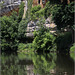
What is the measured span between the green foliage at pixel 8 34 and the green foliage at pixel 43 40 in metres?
5.11

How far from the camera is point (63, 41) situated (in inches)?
1017

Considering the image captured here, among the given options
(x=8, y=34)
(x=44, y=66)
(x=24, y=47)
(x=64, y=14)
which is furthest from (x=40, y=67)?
(x=8, y=34)

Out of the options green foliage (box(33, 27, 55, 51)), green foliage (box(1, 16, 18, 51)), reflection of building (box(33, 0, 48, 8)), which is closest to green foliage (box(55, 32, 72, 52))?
green foliage (box(33, 27, 55, 51))

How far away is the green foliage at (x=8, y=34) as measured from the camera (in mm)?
29844

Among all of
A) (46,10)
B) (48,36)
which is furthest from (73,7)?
(46,10)

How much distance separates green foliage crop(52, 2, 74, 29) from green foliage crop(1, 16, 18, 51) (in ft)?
31.0

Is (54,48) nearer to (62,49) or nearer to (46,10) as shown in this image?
(62,49)

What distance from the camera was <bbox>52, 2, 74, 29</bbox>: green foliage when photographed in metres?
21.8

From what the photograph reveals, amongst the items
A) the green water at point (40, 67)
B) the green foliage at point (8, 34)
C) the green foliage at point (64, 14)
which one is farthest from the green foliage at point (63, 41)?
the green water at point (40, 67)

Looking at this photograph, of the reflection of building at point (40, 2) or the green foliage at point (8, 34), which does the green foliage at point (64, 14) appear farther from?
the reflection of building at point (40, 2)

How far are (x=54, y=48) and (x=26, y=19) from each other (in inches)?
422

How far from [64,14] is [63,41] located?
489 centimetres

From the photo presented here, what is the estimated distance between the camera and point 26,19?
34531 mm

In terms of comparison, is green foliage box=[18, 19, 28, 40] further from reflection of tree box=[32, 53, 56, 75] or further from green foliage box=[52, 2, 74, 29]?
reflection of tree box=[32, 53, 56, 75]
